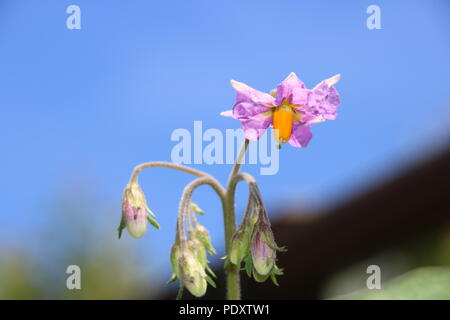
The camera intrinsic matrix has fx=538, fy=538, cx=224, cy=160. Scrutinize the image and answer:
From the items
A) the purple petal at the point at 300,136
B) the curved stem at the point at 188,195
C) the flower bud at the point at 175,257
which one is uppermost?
the purple petal at the point at 300,136

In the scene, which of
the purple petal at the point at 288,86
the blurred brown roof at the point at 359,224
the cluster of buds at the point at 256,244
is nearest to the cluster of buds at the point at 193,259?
the cluster of buds at the point at 256,244

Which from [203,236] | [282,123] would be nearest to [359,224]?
[203,236]

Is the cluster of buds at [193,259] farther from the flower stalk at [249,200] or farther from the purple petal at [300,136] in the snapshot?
the purple petal at [300,136]

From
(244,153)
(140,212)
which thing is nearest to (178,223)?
(140,212)

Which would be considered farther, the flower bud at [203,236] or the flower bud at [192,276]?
the flower bud at [203,236]

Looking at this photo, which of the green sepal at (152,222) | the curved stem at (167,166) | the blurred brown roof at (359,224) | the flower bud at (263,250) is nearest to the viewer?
the flower bud at (263,250)
